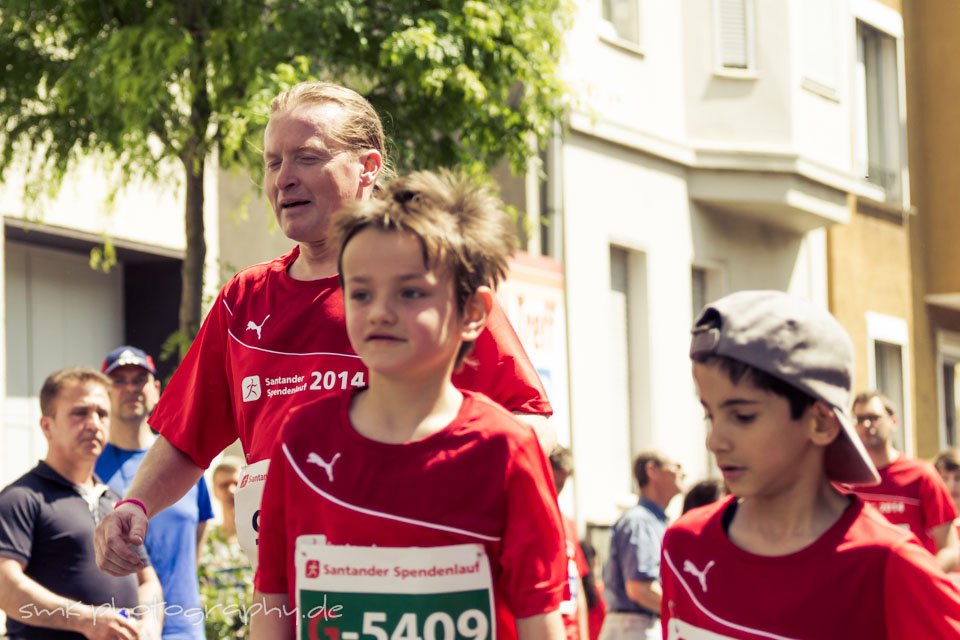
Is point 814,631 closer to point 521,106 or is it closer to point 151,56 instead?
point 151,56

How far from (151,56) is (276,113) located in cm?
598

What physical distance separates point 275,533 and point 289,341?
786mm

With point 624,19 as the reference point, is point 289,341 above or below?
below

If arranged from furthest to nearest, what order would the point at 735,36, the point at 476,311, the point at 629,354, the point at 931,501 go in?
the point at 735,36, the point at 629,354, the point at 931,501, the point at 476,311

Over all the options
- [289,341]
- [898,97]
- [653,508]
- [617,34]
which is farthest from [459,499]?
[898,97]

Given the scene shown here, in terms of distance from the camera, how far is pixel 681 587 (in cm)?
365

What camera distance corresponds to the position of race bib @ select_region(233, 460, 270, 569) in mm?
4398

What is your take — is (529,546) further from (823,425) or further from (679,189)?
(679,189)

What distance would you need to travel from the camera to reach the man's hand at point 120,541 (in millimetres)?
4375

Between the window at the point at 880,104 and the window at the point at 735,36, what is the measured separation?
378 cm

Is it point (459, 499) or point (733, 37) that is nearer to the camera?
point (459, 499)

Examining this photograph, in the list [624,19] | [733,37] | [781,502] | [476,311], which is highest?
[733,37]

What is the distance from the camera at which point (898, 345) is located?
80.6ft

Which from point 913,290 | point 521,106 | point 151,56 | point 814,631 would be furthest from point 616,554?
point 913,290
